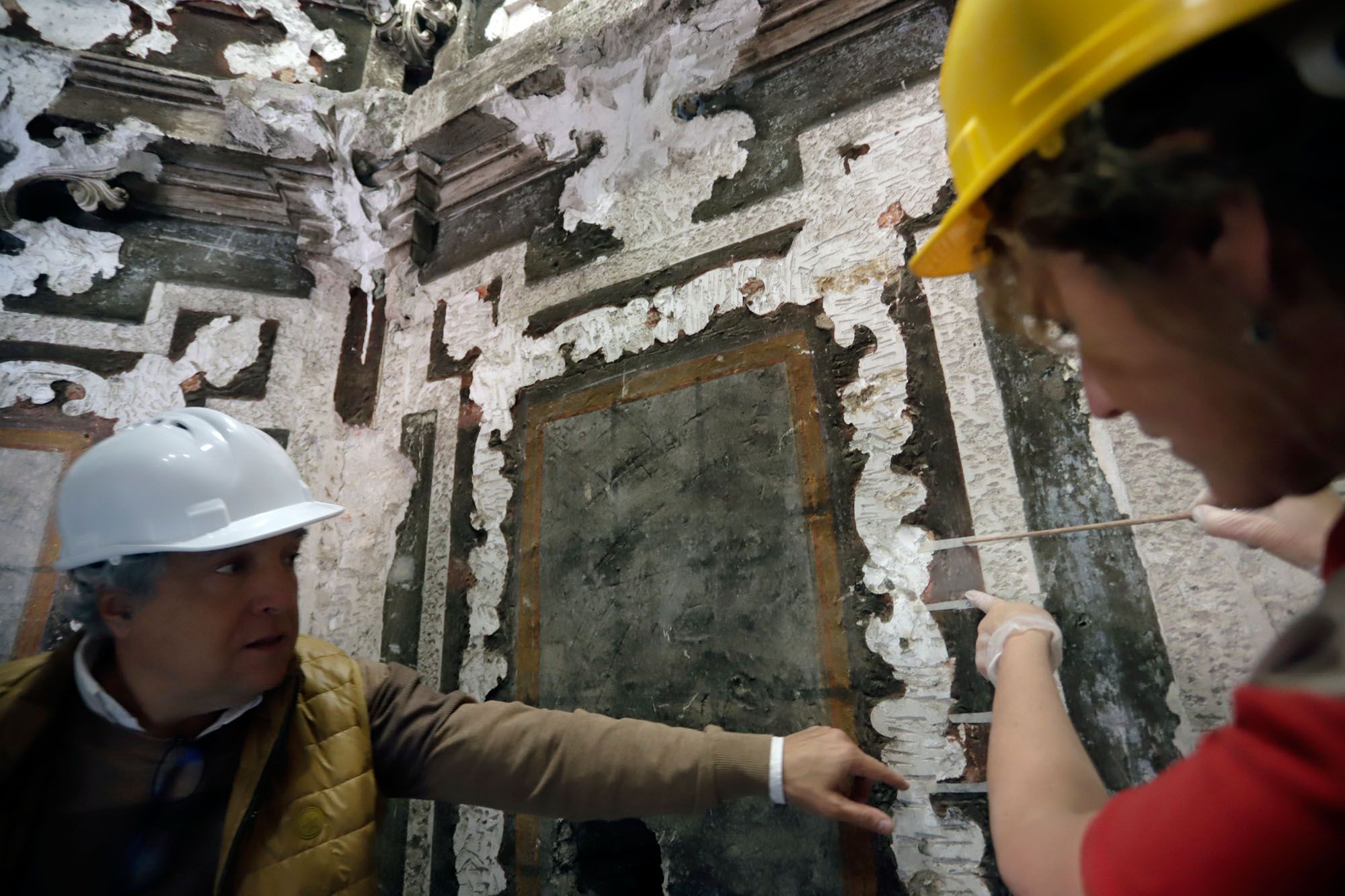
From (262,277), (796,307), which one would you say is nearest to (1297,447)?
(796,307)

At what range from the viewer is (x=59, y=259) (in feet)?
8.31

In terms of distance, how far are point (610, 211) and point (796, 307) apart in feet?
2.73

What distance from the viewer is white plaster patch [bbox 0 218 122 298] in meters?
2.46

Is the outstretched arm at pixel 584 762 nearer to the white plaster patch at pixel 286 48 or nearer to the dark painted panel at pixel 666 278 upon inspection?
the dark painted panel at pixel 666 278

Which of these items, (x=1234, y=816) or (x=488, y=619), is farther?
(x=488, y=619)

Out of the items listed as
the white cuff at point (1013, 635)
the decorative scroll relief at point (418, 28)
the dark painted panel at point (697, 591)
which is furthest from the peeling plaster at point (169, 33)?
the white cuff at point (1013, 635)

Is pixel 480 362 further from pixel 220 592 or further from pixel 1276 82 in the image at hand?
pixel 1276 82

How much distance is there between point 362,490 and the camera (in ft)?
8.07

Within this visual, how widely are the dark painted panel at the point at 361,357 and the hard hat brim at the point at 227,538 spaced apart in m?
1.34

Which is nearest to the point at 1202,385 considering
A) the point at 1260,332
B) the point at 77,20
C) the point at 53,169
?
the point at 1260,332

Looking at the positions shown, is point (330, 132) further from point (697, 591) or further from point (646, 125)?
point (697, 591)

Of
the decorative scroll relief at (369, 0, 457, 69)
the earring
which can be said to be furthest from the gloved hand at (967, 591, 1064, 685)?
the decorative scroll relief at (369, 0, 457, 69)

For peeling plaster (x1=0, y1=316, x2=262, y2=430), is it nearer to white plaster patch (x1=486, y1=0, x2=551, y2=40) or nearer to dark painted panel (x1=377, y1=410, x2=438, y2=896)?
dark painted panel (x1=377, y1=410, x2=438, y2=896)

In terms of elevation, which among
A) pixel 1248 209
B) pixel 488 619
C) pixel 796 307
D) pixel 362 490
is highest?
pixel 796 307
